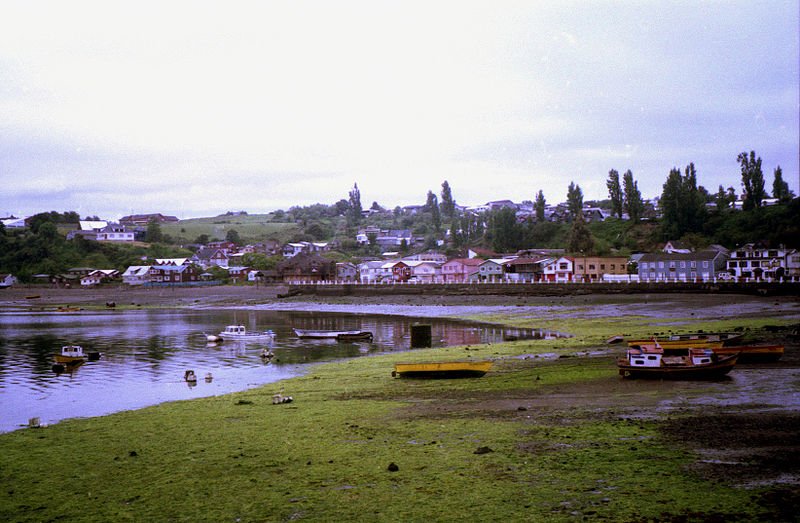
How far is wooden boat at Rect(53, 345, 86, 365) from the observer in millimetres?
41219

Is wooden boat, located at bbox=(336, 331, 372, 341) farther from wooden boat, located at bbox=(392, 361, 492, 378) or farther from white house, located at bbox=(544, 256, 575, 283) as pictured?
white house, located at bbox=(544, 256, 575, 283)

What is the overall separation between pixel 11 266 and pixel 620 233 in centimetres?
16248

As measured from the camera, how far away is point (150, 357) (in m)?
46.2

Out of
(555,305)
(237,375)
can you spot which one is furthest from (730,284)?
(237,375)

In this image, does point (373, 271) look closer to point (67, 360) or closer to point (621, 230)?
point (621, 230)

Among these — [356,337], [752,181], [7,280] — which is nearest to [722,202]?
[752,181]

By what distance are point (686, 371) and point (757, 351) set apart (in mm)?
5850

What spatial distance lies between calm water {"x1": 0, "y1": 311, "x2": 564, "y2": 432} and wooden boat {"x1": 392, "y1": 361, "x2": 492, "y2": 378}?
8.64 m

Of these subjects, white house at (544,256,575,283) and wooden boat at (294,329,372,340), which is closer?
wooden boat at (294,329,372,340)

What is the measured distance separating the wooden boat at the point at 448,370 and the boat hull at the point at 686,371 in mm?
6463

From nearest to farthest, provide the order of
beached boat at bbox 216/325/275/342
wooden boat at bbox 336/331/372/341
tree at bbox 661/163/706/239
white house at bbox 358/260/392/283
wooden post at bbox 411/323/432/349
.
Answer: wooden post at bbox 411/323/432/349 → wooden boat at bbox 336/331/372/341 → beached boat at bbox 216/325/275/342 → tree at bbox 661/163/706/239 → white house at bbox 358/260/392/283

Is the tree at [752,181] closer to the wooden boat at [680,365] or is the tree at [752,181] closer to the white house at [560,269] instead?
the white house at [560,269]

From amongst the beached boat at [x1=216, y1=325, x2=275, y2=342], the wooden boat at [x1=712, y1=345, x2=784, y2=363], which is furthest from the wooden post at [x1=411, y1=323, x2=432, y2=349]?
the wooden boat at [x1=712, y1=345, x2=784, y2=363]

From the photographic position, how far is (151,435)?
2016 cm
